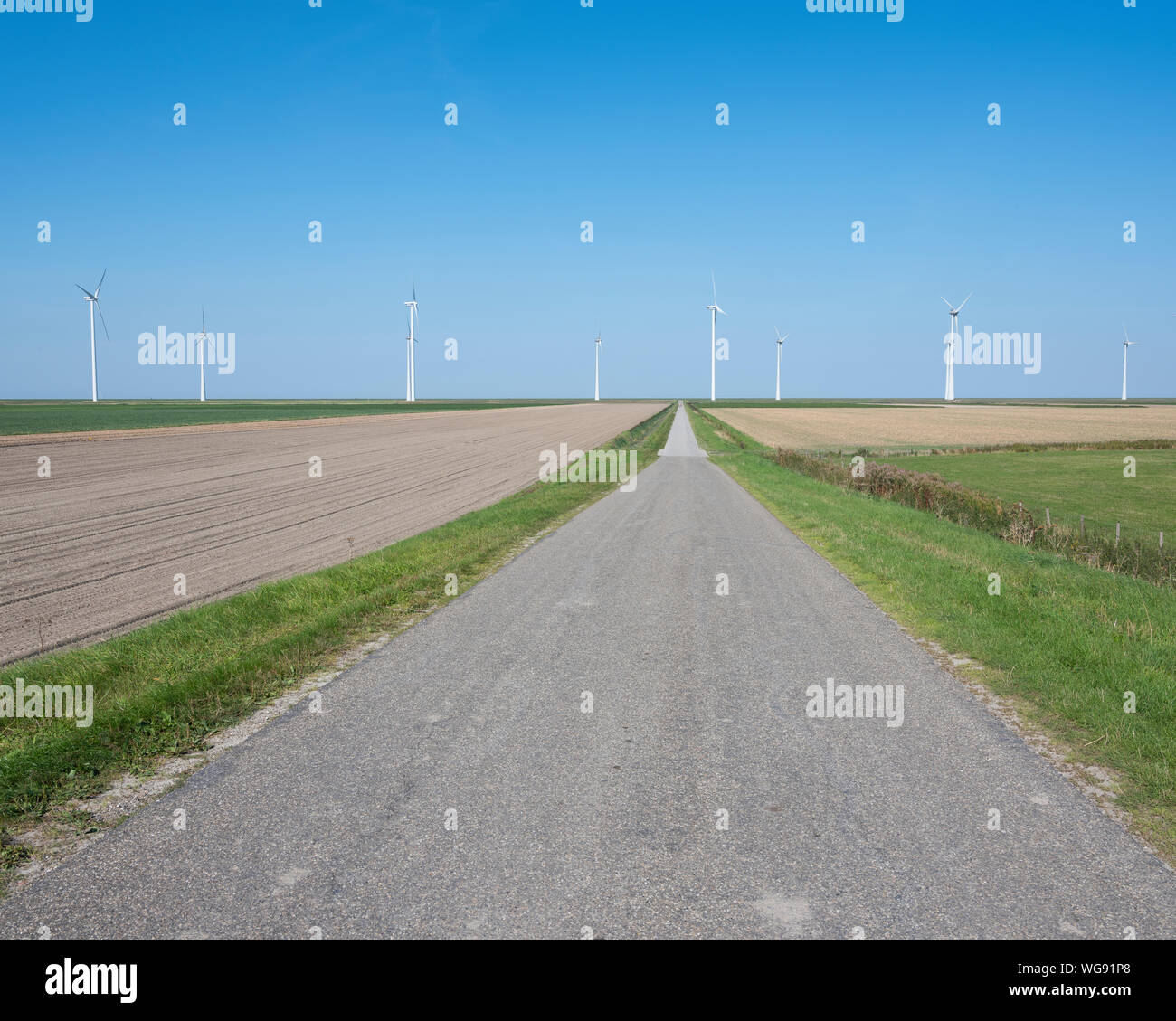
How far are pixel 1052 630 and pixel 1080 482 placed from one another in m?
29.0

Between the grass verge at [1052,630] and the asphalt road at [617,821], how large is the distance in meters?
0.56

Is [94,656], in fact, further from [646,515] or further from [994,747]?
[646,515]

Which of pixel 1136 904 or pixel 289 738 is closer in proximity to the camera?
pixel 1136 904

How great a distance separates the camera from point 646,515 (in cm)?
2148

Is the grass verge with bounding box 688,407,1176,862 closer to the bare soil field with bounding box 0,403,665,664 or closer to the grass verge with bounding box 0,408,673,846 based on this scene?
the grass verge with bounding box 0,408,673,846

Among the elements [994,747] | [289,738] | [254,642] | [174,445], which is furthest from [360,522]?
[174,445]

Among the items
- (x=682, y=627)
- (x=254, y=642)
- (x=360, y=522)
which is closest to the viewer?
(x=254, y=642)

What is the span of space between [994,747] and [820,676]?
198cm

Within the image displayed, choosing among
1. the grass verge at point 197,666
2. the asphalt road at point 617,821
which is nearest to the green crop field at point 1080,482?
the asphalt road at point 617,821

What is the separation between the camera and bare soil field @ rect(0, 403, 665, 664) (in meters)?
12.0

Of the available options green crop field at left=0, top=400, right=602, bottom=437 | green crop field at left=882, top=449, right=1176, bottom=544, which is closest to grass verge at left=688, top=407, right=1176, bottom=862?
green crop field at left=882, top=449, right=1176, bottom=544

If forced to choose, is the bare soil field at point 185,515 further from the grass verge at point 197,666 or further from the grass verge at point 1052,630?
the grass verge at point 1052,630

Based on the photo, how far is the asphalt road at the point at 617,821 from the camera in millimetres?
4113

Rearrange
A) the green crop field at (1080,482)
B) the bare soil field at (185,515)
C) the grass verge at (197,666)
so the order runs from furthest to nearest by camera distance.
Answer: the green crop field at (1080,482) < the bare soil field at (185,515) < the grass verge at (197,666)
